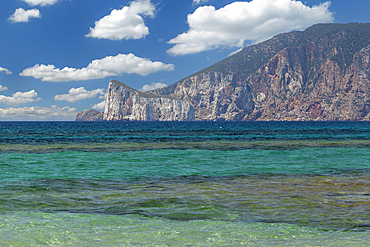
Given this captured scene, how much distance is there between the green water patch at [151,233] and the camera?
7027mm

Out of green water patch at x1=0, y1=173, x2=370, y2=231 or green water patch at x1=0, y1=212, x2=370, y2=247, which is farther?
green water patch at x1=0, y1=173, x2=370, y2=231

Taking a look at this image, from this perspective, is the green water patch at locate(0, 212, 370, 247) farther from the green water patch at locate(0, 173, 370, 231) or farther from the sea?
the green water patch at locate(0, 173, 370, 231)

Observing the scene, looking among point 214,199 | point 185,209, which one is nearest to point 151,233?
point 185,209

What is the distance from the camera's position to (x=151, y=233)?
771cm

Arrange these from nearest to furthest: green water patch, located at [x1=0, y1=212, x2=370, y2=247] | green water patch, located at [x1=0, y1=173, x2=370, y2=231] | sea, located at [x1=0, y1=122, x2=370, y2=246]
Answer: green water patch, located at [x1=0, y1=212, x2=370, y2=247]
sea, located at [x1=0, y1=122, x2=370, y2=246]
green water patch, located at [x1=0, y1=173, x2=370, y2=231]

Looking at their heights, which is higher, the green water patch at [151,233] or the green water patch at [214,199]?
the green water patch at [151,233]

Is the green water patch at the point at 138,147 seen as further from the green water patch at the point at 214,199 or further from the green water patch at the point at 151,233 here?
the green water patch at the point at 151,233

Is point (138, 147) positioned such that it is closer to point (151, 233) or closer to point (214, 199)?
point (214, 199)

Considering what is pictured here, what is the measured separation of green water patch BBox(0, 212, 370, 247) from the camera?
23.1ft

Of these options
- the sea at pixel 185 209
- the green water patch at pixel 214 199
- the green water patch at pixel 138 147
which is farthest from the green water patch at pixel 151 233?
the green water patch at pixel 138 147

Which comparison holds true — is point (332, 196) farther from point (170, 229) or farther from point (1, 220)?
point (1, 220)

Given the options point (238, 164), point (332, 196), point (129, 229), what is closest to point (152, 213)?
point (129, 229)

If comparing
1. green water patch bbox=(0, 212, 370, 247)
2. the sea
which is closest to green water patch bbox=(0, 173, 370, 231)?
the sea

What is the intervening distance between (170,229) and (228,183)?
24.7ft
